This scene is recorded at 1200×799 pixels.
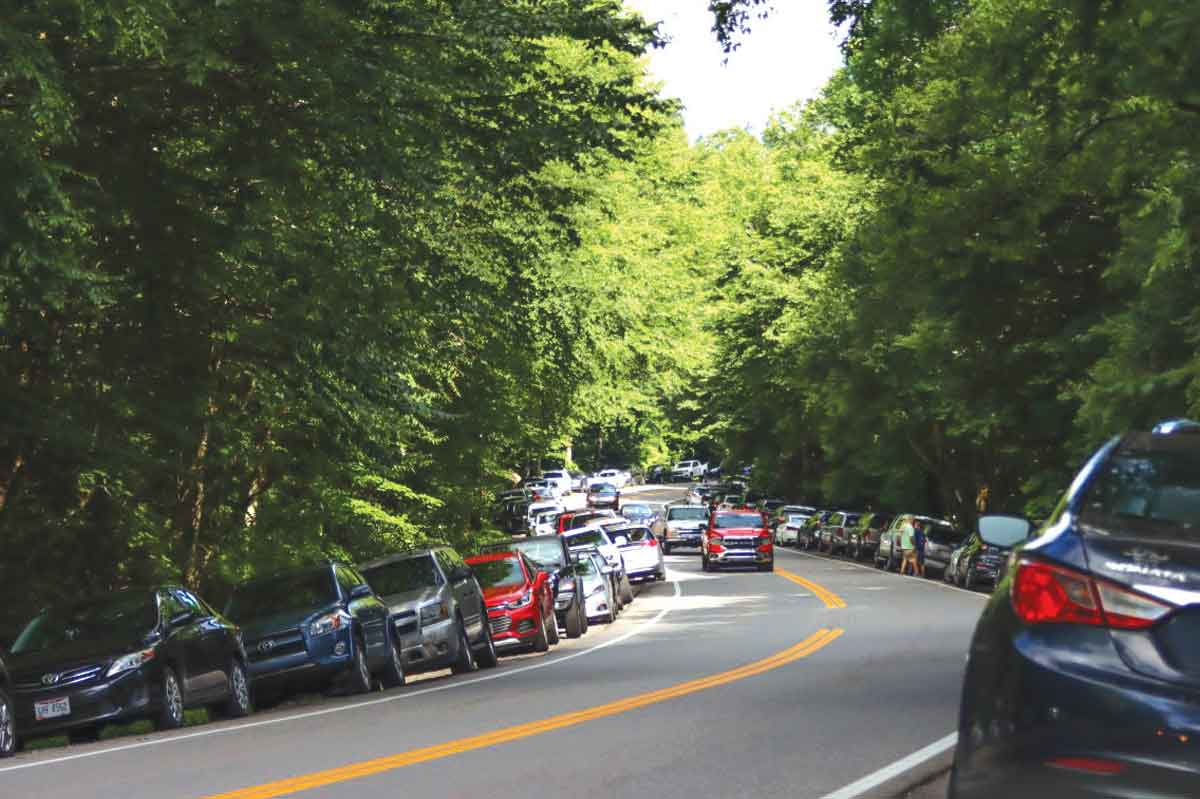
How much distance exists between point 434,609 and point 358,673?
9.93ft

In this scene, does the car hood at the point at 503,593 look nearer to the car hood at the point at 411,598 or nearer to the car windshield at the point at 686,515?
the car hood at the point at 411,598

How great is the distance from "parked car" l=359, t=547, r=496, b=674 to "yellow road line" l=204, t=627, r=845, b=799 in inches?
190

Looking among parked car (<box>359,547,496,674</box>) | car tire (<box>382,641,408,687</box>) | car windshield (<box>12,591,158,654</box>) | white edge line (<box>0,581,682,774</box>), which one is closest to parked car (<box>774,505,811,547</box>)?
white edge line (<box>0,581,682,774</box>)

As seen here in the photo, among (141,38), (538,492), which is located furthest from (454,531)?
(538,492)

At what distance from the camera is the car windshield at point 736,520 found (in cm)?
5234

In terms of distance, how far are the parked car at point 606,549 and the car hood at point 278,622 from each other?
1562 centimetres

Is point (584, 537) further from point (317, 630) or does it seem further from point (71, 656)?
point (71, 656)

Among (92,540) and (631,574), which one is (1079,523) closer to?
(92,540)

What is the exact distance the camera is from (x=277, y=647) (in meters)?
20.4

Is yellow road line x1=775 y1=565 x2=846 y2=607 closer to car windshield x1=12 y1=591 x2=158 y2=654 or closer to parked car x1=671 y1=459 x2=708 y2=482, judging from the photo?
car windshield x1=12 y1=591 x2=158 y2=654

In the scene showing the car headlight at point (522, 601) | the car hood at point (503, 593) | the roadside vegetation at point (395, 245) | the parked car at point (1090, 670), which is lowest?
the car headlight at point (522, 601)

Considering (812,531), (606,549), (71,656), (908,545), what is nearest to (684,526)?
(812,531)

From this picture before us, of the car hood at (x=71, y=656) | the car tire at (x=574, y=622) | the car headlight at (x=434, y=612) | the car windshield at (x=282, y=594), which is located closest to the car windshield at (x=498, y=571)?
the car tire at (x=574, y=622)

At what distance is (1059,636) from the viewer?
18.3 ft
